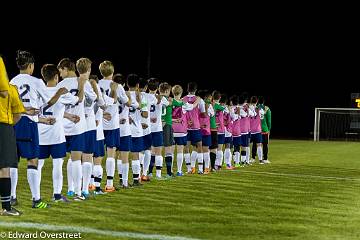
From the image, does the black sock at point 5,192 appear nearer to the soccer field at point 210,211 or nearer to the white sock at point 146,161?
the soccer field at point 210,211

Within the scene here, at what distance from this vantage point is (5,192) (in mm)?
6645

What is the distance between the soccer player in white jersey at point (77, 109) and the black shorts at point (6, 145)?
1716 mm

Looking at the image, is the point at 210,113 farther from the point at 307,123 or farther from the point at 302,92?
the point at 302,92

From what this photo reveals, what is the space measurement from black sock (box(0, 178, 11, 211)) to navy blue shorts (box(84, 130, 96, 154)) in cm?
200

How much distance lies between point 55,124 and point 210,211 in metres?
2.26

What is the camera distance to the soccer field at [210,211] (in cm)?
613

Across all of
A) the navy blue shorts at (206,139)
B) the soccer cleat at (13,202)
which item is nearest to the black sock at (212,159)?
the navy blue shorts at (206,139)

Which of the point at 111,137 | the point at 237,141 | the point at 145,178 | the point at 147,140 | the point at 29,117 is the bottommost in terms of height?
the point at 145,178

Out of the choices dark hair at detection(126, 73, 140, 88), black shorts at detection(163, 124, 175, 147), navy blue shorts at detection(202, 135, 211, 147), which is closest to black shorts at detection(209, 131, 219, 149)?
navy blue shorts at detection(202, 135, 211, 147)

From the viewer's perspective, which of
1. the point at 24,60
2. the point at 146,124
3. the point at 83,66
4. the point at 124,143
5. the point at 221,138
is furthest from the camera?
the point at 221,138

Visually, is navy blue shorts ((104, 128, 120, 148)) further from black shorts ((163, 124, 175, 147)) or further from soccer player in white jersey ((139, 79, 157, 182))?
black shorts ((163, 124, 175, 147))

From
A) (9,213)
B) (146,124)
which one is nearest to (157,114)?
(146,124)

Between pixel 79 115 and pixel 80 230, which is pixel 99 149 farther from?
pixel 80 230

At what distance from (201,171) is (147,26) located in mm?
21110
